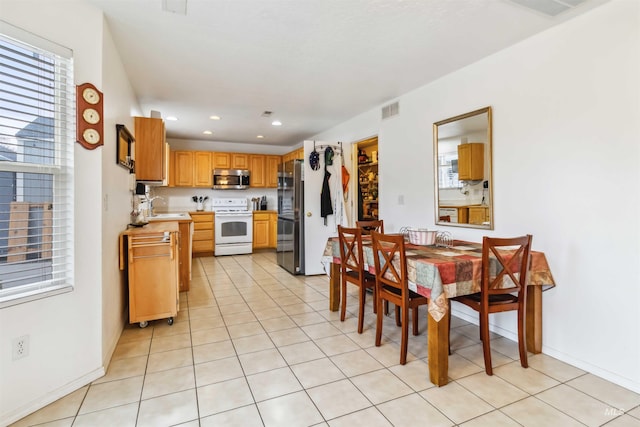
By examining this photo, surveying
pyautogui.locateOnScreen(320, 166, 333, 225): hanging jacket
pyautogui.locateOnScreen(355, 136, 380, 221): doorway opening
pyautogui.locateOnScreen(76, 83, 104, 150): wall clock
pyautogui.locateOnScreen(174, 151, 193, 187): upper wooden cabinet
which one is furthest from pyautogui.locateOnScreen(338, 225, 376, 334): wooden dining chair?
pyautogui.locateOnScreen(174, 151, 193, 187): upper wooden cabinet

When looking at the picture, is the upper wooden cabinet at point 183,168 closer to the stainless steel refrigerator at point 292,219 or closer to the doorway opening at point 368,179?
the stainless steel refrigerator at point 292,219

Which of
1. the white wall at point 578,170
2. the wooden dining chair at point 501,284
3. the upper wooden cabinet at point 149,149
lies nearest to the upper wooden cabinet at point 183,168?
the upper wooden cabinet at point 149,149

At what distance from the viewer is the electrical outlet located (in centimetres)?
169

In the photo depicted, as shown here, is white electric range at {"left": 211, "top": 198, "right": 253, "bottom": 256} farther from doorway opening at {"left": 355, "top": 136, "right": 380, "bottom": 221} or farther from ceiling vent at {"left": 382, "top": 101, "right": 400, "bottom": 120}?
ceiling vent at {"left": 382, "top": 101, "right": 400, "bottom": 120}

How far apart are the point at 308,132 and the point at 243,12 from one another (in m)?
3.90

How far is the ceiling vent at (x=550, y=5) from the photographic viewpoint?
2035 millimetres

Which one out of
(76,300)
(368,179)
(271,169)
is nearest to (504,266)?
(76,300)

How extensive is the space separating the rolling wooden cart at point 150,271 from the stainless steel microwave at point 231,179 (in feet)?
13.1

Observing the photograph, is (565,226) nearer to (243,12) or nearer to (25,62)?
(243,12)

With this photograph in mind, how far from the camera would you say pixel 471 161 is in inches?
120

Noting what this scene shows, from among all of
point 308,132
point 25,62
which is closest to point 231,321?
point 25,62

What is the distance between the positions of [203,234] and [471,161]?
17.3 ft

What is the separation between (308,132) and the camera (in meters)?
6.06

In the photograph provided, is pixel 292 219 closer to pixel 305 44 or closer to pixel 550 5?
pixel 305 44
